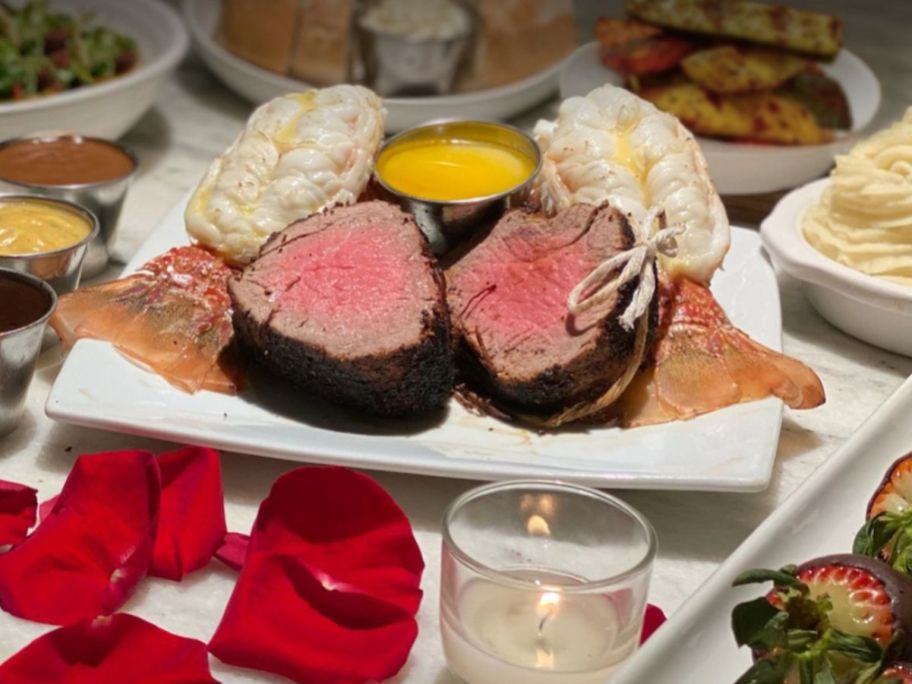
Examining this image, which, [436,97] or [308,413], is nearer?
[308,413]

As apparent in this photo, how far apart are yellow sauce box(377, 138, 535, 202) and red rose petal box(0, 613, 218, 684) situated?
1.11 metres

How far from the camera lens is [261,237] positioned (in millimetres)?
2643

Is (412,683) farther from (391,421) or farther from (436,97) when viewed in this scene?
(436,97)

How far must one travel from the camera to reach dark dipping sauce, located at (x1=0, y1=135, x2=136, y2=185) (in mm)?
3055

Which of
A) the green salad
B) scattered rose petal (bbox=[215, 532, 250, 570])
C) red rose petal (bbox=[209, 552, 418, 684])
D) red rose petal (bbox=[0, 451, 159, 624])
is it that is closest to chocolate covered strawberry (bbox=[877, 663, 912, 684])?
red rose petal (bbox=[209, 552, 418, 684])

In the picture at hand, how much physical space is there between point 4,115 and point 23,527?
1.55 m

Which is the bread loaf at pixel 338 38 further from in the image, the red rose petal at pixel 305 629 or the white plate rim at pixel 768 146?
the red rose petal at pixel 305 629

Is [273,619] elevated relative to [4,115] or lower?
elevated

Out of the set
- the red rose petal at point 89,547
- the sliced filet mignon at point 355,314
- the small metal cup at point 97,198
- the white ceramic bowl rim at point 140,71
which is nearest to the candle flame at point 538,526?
the sliced filet mignon at point 355,314

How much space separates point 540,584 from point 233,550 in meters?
0.59

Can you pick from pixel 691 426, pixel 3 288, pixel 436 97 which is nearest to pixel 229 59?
pixel 436 97

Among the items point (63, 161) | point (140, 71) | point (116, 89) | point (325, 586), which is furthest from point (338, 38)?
point (325, 586)

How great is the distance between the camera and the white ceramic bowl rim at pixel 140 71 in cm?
343

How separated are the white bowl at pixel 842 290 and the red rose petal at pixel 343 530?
47.1 inches
